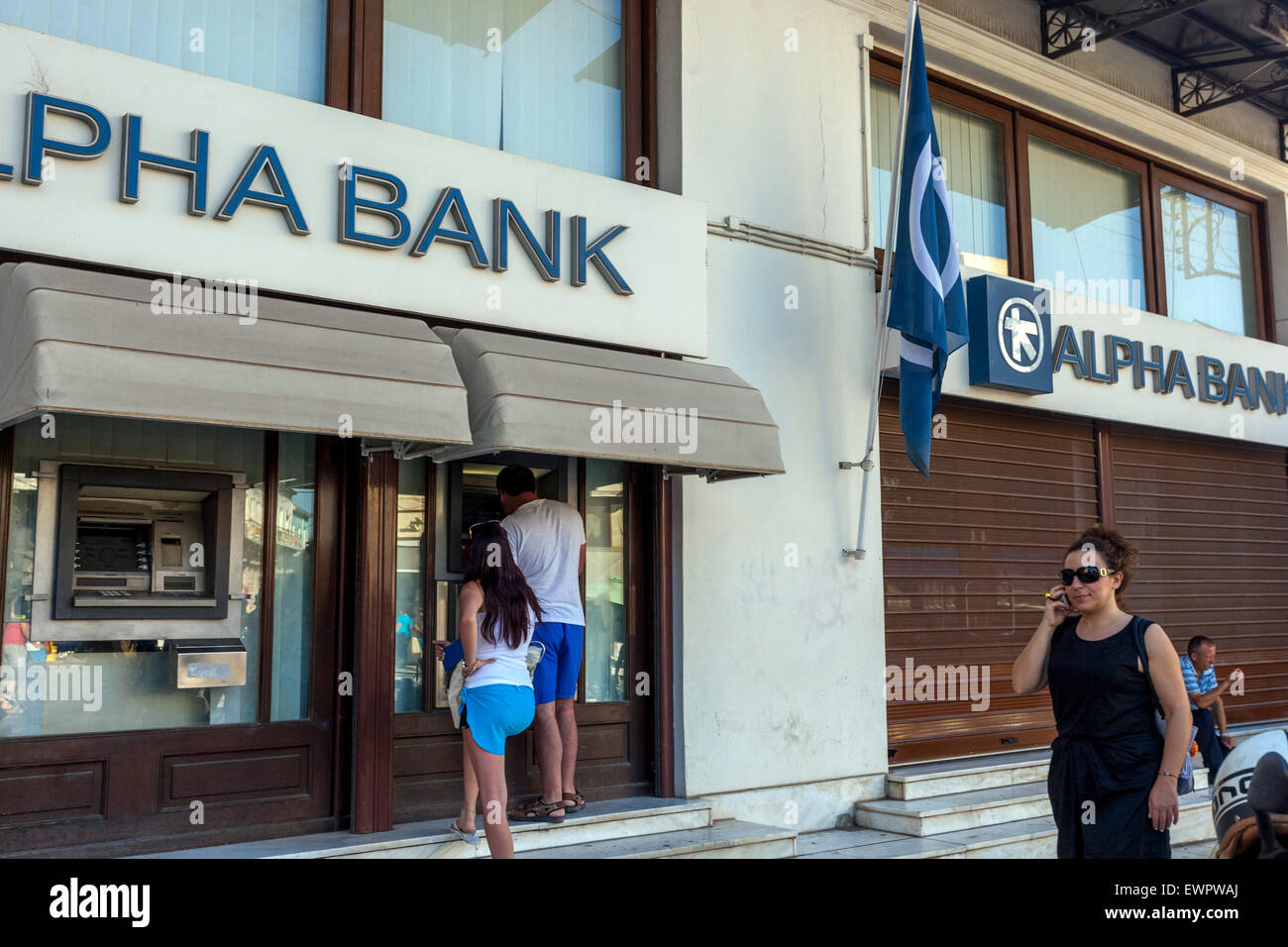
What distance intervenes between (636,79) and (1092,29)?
435 centimetres

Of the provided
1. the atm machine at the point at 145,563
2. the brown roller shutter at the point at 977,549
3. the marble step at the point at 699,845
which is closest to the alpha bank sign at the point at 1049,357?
the brown roller shutter at the point at 977,549

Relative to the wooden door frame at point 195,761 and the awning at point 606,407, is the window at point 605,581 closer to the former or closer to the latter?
the awning at point 606,407

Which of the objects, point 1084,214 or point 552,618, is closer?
point 552,618

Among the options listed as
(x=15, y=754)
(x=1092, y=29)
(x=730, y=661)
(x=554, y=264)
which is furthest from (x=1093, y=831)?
(x=1092, y=29)

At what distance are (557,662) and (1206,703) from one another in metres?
4.81

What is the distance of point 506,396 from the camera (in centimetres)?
502

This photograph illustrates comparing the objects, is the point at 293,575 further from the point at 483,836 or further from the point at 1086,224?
the point at 1086,224

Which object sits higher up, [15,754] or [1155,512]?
[1155,512]

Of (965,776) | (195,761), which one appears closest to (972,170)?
(965,776)

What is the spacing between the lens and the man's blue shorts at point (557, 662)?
5.51 metres

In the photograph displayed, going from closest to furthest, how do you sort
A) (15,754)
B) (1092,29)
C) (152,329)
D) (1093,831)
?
1. (1093,831)
2. (152,329)
3. (15,754)
4. (1092,29)

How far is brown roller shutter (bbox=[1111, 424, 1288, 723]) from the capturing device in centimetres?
928

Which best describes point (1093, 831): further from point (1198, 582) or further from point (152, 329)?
point (1198, 582)

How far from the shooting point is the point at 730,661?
6.51 m
